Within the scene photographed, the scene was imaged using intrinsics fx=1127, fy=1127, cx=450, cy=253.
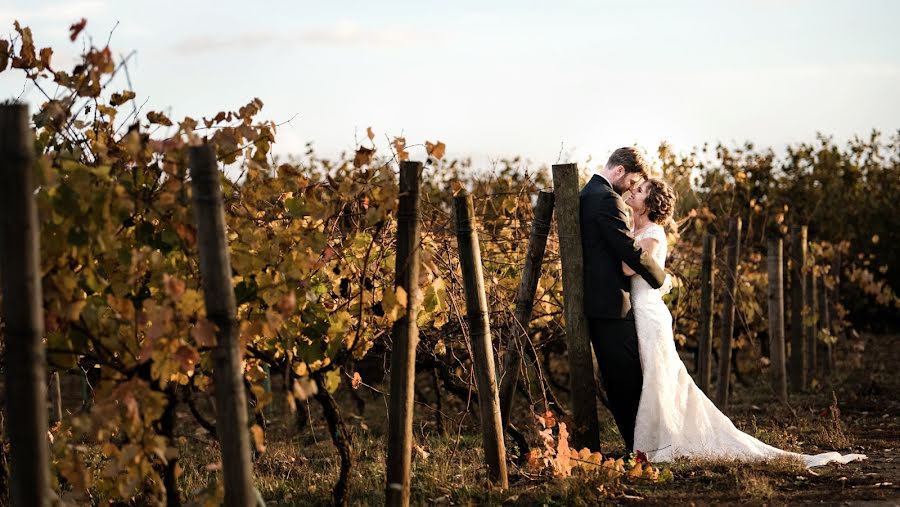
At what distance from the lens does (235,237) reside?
4.83 meters

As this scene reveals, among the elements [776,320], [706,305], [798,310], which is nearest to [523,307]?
[706,305]

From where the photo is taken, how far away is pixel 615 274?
21.2 feet

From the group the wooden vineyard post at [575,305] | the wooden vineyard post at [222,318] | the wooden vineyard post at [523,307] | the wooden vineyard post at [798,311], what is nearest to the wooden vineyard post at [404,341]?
the wooden vineyard post at [222,318]

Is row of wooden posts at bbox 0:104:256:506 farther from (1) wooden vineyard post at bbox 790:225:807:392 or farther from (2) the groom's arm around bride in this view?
(1) wooden vineyard post at bbox 790:225:807:392

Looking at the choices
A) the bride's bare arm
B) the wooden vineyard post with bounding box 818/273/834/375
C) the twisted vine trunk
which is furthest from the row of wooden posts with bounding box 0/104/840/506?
the wooden vineyard post with bounding box 818/273/834/375

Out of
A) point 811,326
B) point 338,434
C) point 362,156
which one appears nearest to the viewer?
point 362,156

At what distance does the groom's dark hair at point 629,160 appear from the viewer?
22.0 feet

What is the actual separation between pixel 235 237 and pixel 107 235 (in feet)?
3.38

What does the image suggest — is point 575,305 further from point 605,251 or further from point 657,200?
point 657,200

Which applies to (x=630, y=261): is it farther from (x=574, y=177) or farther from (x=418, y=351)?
(x=418, y=351)

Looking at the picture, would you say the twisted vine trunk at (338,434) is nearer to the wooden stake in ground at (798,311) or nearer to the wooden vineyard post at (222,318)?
the wooden vineyard post at (222,318)

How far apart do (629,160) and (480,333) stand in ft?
5.97

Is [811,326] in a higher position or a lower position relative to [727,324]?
lower

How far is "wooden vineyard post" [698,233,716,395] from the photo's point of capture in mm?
9789
